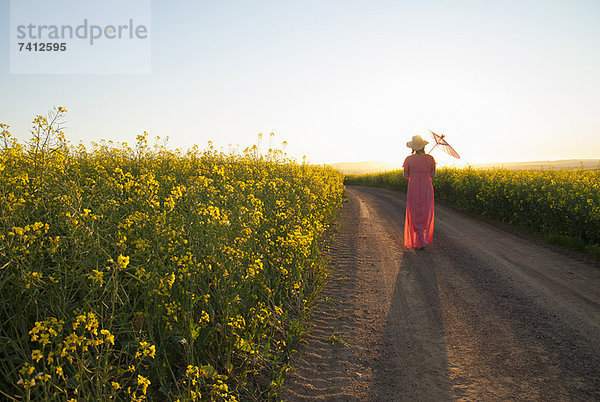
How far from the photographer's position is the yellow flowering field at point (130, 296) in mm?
2461

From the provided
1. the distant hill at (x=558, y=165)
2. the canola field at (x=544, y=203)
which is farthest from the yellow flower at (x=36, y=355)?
the distant hill at (x=558, y=165)

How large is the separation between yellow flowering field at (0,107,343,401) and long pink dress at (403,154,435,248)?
4503 millimetres

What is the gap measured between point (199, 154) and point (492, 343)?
26.1 ft

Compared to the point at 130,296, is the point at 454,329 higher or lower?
lower

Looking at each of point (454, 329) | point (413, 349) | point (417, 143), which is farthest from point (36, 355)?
point (417, 143)

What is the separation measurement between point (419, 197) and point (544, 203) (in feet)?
14.6

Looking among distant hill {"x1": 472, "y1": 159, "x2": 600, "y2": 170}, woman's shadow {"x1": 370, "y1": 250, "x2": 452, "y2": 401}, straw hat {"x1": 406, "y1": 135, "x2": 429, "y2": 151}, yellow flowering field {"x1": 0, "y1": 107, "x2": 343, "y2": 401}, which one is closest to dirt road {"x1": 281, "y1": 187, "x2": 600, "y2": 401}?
woman's shadow {"x1": 370, "y1": 250, "x2": 452, "y2": 401}

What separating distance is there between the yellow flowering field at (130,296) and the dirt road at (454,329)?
56 cm

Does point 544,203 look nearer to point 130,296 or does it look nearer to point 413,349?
point 413,349

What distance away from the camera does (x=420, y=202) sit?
862 cm

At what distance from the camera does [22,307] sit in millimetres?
2738

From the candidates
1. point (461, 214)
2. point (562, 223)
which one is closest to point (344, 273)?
point (562, 223)

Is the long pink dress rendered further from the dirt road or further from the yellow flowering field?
the yellow flowering field

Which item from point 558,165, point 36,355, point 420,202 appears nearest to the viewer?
point 36,355
